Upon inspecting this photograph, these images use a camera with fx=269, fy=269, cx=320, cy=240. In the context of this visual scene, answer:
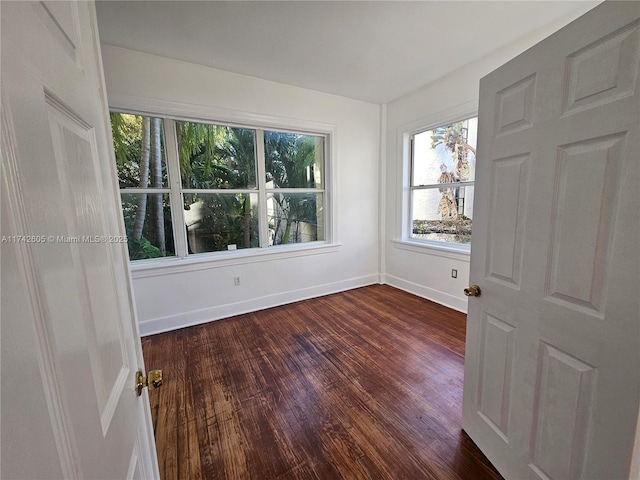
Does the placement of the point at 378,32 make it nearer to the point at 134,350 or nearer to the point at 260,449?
the point at 134,350

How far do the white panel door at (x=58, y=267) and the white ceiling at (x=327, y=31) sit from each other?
5.56ft

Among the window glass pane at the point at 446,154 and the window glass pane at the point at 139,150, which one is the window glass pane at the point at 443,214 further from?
the window glass pane at the point at 139,150

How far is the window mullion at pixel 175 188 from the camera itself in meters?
2.72

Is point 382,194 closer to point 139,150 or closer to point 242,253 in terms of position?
point 242,253

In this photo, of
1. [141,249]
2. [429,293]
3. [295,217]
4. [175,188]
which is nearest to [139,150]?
[175,188]

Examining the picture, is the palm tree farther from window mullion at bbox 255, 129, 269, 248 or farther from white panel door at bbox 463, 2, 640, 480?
white panel door at bbox 463, 2, 640, 480

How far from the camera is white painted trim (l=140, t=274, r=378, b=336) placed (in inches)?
109

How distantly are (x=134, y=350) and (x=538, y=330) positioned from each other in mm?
1469

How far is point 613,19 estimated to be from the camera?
0.78 m

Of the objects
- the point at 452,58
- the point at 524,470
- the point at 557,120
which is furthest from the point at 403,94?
the point at 524,470

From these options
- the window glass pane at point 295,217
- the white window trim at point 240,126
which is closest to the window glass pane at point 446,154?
the white window trim at point 240,126

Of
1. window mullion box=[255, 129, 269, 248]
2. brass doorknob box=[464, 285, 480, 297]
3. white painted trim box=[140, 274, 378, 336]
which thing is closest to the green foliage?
white painted trim box=[140, 274, 378, 336]

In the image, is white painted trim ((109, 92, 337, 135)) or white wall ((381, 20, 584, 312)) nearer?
white painted trim ((109, 92, 337, 135))

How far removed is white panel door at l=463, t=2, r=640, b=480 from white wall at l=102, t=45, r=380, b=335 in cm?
242
